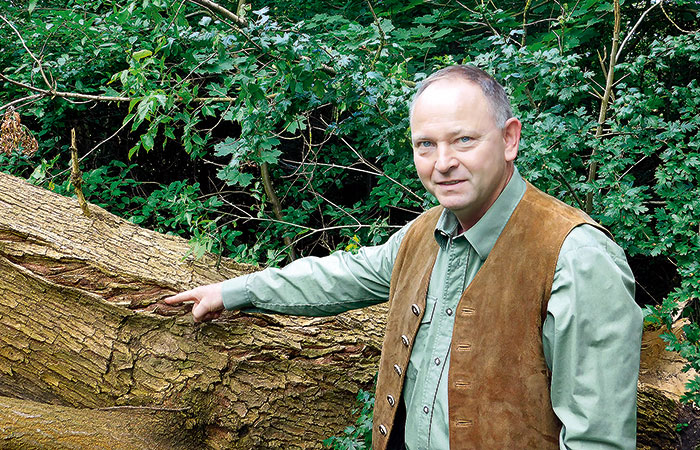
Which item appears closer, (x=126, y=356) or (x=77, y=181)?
(x=126, y=356)

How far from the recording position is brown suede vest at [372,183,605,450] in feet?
4.81

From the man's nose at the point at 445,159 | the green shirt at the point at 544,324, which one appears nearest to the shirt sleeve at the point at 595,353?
the green shirt at the point at 544,324

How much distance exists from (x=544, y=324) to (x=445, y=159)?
478 mm

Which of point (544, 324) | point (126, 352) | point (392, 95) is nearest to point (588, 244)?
point (544, 324)

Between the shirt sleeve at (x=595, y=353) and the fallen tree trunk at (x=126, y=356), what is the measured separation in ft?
4.04

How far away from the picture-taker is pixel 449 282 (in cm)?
168

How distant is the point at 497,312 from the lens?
1.52 meters

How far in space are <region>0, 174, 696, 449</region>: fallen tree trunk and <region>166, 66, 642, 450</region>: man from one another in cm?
65

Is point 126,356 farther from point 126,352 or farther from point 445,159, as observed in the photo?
point 445,159

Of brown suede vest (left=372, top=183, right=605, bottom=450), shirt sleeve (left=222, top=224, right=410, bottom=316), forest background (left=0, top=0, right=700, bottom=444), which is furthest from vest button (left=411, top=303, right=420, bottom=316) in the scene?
forest background (left=0, top=0, right=700, bottom=444)

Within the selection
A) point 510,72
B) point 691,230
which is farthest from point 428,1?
point 691,230

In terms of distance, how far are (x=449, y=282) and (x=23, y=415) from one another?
58.3 inches

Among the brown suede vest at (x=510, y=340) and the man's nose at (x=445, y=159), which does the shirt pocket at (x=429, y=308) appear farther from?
the man's nose at (x=445, y=159)

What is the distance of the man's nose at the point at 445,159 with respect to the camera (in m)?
1.56
